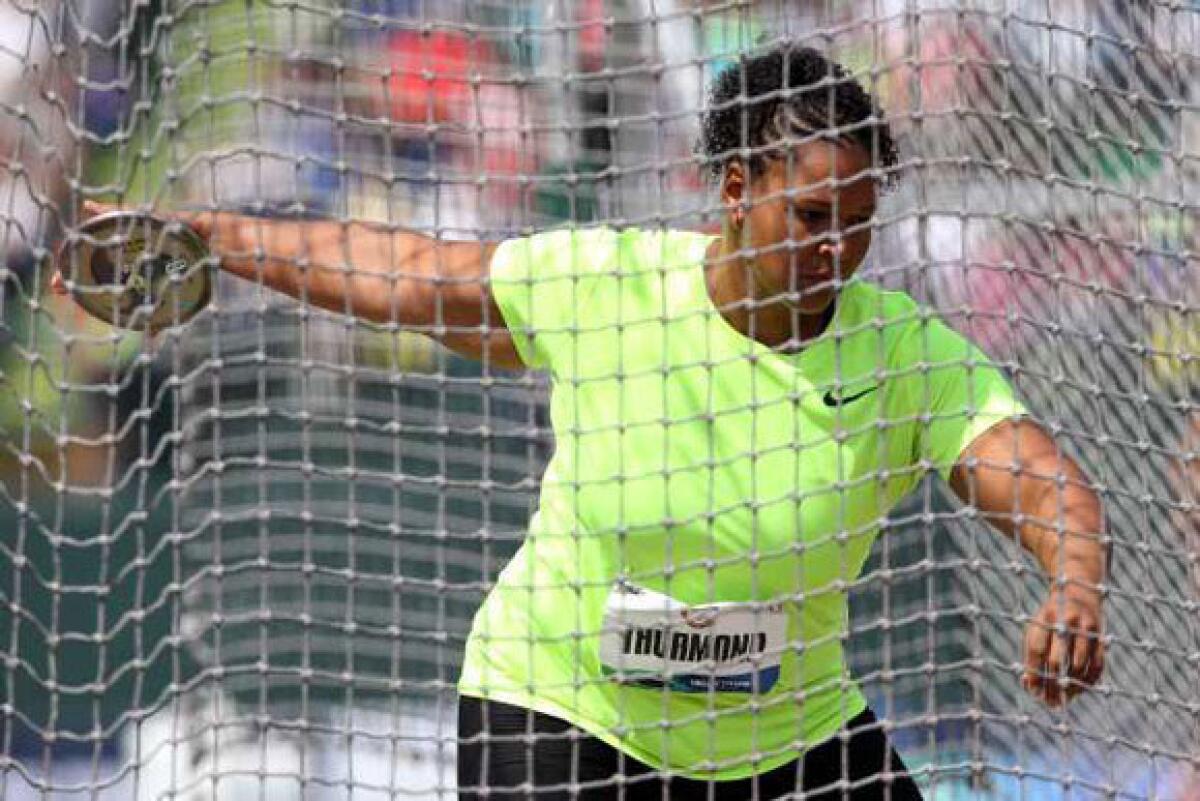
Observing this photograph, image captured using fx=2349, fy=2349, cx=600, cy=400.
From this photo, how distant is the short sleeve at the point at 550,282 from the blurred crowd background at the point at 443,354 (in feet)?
0.40

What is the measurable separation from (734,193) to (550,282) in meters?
0.22

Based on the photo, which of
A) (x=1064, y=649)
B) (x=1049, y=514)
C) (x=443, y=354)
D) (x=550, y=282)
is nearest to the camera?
(x=1064, y=649)

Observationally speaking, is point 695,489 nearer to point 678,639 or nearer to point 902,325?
point 678,639

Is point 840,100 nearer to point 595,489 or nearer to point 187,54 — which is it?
Answer: point 595,489

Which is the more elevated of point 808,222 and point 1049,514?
point 808,222

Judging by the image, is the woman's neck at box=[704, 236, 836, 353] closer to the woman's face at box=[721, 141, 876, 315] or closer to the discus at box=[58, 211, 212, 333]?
the woman's face at box=[721, 141, 876, 315]

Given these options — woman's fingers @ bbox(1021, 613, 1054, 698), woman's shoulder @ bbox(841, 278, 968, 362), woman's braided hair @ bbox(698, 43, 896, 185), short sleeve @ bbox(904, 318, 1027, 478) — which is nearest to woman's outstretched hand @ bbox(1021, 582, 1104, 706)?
woman's fingers @ bbox(1021, 613, 1054, 698)

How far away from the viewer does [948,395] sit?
2.49m

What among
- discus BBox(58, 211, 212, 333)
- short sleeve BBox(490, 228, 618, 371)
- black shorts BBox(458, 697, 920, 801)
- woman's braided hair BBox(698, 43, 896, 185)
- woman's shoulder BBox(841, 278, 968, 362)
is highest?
woman's braided hair BBox(698, 43, 896, 185)

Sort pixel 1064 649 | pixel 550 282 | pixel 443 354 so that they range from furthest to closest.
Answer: pixel 443 354 → pixel 550 282 → pixel 1064 649

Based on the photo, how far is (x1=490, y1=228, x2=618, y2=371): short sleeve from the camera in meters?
2.51

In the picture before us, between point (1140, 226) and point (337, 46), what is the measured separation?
39.5 inches

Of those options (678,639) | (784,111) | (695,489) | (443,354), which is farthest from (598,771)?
(443,354)

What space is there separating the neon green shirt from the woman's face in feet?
0.26
